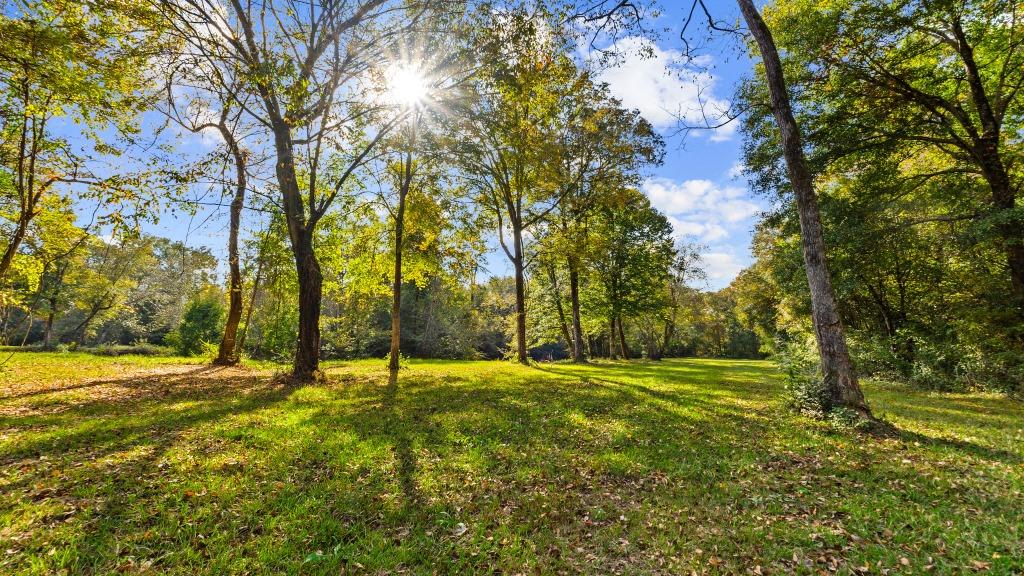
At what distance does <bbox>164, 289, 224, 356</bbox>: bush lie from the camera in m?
34.3

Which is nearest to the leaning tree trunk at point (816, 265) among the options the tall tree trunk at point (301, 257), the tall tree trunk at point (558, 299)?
the tall tree trunk at point (301, 257)

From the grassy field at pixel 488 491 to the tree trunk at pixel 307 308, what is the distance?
12.2 feet

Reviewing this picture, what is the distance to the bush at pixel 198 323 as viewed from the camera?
34.3 meters

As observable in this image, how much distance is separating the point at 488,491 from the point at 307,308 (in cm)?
1021

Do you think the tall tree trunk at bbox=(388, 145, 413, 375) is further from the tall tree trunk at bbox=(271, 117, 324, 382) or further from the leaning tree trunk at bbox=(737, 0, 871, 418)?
the leaning tree trunk at bbox=(737, 0, 871, 418)

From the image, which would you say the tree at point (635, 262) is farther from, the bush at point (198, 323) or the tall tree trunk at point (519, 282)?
the bush at point (198, 323)

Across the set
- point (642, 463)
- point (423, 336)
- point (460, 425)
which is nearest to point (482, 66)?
point (460, 425)

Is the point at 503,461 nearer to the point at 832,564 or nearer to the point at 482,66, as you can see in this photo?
the point at 832,564

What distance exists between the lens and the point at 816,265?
857cm

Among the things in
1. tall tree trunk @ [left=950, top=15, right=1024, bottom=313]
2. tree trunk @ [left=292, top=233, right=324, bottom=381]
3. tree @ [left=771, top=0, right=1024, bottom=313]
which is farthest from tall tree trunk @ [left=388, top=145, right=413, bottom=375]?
tall tree trunk @ [left=950, top=15, right=1024, bottom=313]

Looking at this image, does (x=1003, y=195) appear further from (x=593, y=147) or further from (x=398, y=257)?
(x=398, y=257)

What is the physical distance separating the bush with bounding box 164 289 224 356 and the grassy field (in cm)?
3112

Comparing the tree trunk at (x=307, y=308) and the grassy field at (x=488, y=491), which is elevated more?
the tree trunk at (x=307, y=308)

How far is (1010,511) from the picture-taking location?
14.5 feet
